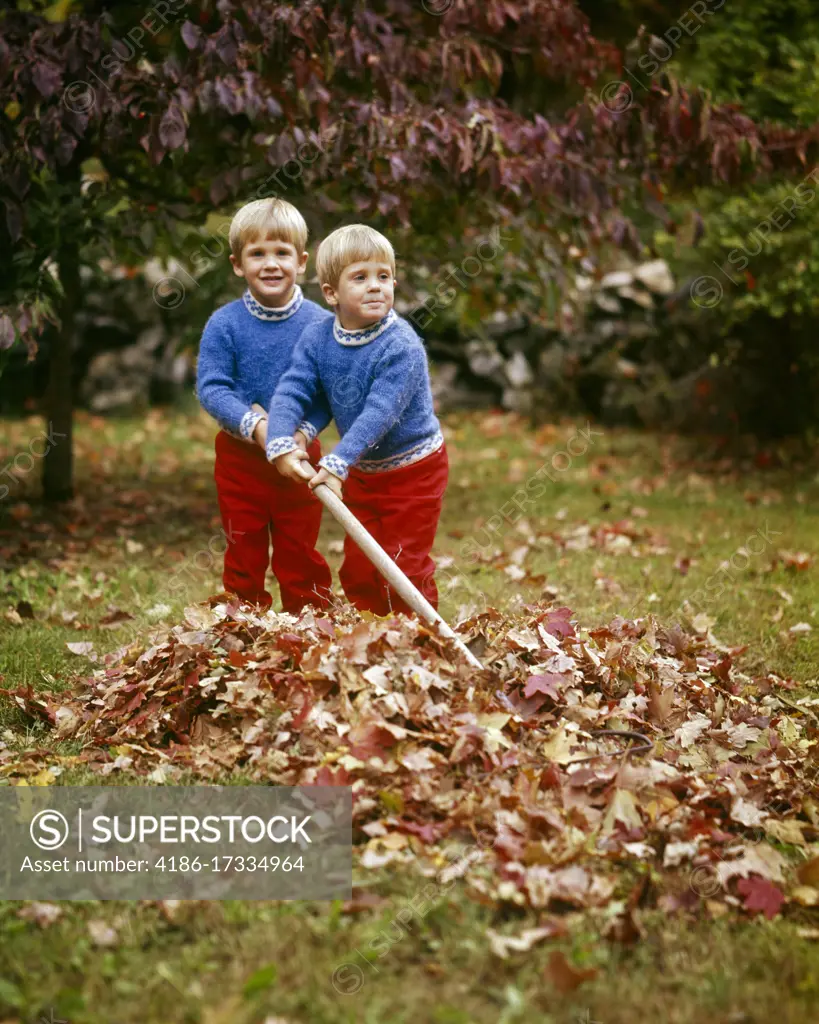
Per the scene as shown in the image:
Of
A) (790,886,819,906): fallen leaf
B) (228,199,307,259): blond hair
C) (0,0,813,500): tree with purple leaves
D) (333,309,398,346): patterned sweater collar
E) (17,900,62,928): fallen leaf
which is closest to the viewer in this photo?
(17,900,62,928): fallen leaf

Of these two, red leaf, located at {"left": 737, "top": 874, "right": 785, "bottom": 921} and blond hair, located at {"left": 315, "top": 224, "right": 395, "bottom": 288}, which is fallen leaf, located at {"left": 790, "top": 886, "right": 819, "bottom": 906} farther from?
blond hair, located at {"left": 315, "top": 224, "right": 395, "bottom": 288}

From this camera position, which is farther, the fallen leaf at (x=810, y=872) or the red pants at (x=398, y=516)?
the red pants at (x=398, y=516)

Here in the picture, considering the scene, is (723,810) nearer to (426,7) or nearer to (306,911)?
(306,911)

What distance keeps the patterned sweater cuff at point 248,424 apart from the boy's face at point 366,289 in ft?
1.69

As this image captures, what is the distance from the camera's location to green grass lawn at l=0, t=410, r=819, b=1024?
2.12 m

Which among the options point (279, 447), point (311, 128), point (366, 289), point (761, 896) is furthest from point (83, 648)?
point (311, 128)

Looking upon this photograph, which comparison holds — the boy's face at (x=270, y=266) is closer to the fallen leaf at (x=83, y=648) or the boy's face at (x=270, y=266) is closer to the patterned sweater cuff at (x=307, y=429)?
the patterned sweater cuff at (x=307, y=429)

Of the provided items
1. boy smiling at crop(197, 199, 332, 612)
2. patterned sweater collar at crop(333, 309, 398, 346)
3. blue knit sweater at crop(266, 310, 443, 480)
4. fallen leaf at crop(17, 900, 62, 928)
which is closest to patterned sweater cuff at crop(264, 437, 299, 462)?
blue knit sweater at crop(266, 310, 443, 480)

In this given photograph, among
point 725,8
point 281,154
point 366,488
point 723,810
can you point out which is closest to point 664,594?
point 366,488

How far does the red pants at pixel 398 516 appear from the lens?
3.67 meters

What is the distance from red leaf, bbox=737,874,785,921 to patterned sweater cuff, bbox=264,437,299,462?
181 cm

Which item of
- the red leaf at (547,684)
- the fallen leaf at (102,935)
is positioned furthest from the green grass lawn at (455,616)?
the red leaf at (547,684)

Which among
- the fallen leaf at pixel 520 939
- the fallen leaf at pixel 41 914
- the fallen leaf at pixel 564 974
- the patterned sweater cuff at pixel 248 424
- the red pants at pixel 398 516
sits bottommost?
the fallen leaf at pixel 41 914

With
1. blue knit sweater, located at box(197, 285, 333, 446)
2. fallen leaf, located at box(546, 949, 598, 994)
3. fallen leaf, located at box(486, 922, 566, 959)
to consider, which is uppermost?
blue knit sweater, located at box(197, 285, 333, 446)
